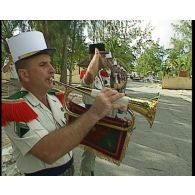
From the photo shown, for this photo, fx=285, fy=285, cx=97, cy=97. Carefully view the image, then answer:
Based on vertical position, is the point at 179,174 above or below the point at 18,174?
below

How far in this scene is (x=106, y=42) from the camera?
4.64 feet

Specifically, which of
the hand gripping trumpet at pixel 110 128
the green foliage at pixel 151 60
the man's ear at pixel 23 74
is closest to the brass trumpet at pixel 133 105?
the hand gripping trumpet at pixel 110 128

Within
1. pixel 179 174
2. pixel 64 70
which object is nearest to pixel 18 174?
pixel 64 70

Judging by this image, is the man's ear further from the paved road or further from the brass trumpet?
the paved road

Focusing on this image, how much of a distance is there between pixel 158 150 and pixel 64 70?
707mm

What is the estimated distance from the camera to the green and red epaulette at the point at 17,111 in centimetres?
A: 99

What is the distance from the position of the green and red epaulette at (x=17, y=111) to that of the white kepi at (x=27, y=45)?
152 mm

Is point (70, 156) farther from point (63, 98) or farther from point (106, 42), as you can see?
point (106, 42)

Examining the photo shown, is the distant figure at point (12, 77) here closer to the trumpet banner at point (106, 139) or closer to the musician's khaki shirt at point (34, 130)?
the musician's khaki shirt at point (34, 130)

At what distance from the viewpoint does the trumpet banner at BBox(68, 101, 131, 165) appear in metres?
1.22

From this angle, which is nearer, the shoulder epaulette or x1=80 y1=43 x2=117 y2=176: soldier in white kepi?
the shoulder epaulette

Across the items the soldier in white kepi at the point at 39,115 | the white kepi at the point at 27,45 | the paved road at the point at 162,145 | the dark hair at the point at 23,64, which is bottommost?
the paved road at the point at 162,145

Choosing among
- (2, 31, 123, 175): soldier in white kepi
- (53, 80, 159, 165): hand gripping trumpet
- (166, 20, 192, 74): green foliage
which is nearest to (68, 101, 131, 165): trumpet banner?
(53, 80, 159, 165): hand gripping trumpet
